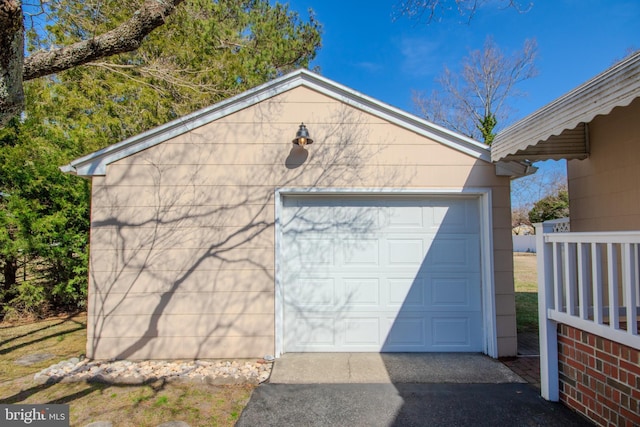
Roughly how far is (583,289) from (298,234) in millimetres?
3178

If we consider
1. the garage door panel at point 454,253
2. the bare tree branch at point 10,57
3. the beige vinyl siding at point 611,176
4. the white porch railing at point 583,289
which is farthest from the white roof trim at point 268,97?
the bare tree branch at point 10,57

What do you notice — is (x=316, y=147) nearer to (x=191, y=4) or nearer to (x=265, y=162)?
(x=265, y=162)

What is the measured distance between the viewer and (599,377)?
2.80 m

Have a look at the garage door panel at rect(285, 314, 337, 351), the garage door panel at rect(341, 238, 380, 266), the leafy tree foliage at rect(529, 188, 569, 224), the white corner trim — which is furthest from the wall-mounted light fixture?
the leafy tree foliage at rect(529, 188, 569, 224)

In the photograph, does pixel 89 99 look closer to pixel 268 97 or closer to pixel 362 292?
pixel 268 97

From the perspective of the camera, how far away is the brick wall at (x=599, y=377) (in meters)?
2.51

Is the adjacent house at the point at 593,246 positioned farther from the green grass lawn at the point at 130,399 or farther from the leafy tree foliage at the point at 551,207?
the leafy tree foliage at the point at 551,207

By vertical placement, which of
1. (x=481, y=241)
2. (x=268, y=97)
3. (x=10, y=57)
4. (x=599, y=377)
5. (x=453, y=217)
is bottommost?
(x=599, y=377)

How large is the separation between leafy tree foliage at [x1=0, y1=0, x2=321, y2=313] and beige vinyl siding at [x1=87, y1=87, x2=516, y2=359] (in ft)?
6.46

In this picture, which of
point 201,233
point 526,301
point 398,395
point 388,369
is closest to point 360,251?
point 388,369

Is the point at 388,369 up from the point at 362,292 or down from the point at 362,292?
down

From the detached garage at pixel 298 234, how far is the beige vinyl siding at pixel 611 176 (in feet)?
3.28

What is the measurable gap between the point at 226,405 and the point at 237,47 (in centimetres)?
924

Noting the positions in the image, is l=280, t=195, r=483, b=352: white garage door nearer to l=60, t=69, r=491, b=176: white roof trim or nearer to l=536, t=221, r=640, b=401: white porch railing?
l=60, t=69, r=491, b=176: white roof trim
